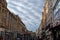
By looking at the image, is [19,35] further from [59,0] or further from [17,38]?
[59,0]

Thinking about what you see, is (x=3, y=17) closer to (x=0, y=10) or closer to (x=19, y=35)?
(x=0, y=10)

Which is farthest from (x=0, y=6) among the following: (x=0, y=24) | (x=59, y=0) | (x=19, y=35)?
(x=59, y=0)

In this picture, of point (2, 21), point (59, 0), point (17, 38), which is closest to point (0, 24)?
point (2, 21)

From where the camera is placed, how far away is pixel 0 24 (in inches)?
2559

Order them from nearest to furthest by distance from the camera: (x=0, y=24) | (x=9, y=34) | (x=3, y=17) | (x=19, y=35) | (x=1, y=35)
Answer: (x=1, y=35)
(x=9, y=34)
(x=19, y=35)
(x=0, y=24)
(x=3, y=17)

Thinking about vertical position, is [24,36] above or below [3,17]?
below

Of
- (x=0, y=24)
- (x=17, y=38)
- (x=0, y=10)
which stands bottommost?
(x=17, y=38)

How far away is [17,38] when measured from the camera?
2392 inches

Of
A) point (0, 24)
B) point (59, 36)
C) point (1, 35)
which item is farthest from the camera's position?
point (0, 24)

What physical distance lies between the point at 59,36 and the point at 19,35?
2824 cm

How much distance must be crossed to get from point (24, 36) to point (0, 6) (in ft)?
42.3

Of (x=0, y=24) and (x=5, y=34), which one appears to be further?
(x=0, y=24)

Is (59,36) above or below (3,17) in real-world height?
below

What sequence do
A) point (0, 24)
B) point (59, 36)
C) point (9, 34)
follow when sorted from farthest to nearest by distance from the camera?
point (0, 24) < point (9, 34) < point (59, 36)
